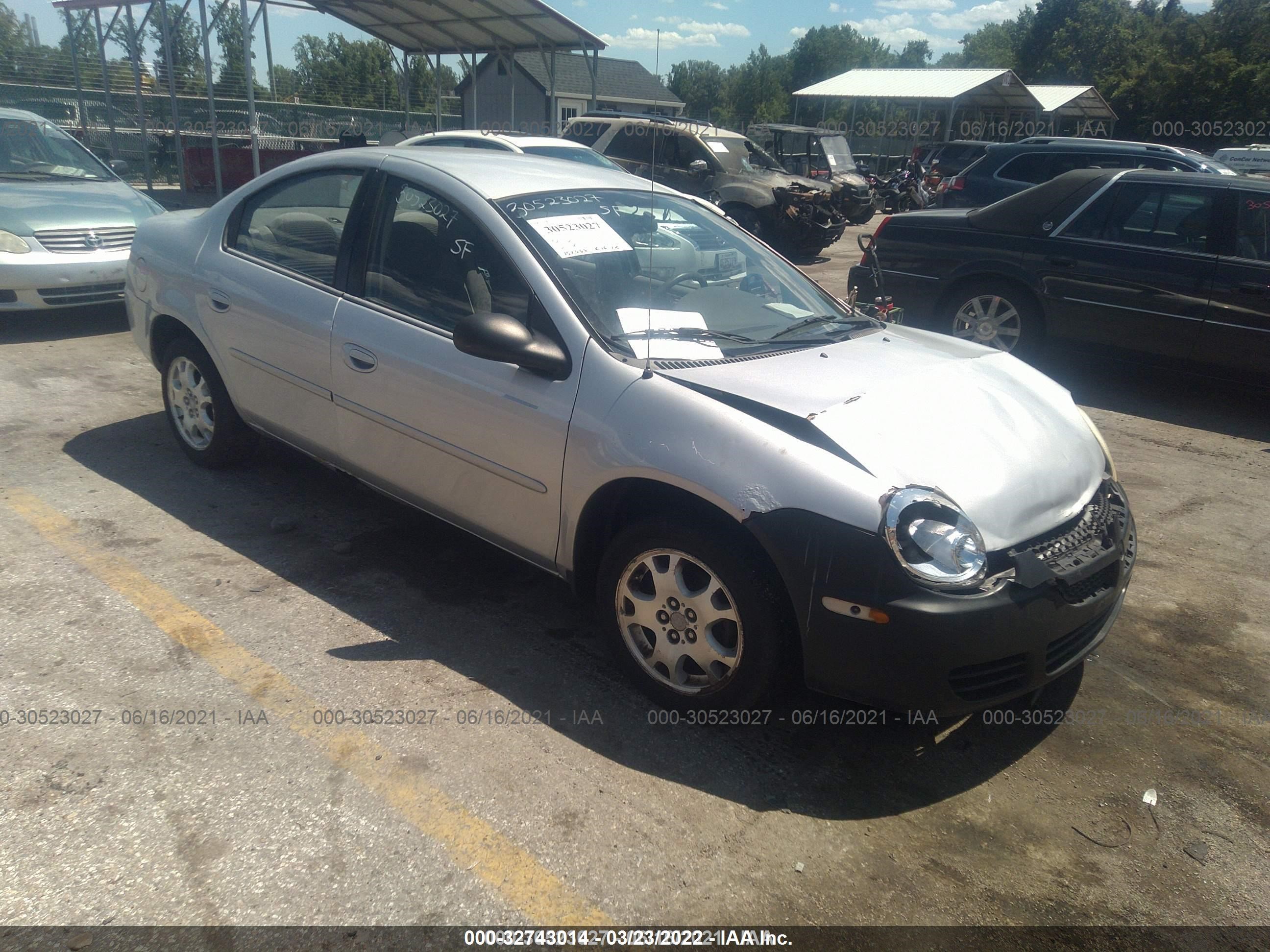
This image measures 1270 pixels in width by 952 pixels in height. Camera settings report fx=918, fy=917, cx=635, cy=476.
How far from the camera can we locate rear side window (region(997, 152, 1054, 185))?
1186 centimetres

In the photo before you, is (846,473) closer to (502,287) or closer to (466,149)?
(502,287)

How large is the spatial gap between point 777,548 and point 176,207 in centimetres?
1770

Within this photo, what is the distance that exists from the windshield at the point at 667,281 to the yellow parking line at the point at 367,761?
1.51m

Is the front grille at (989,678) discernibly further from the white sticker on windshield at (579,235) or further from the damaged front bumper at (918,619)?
the white sticker on windshield at (579,235)

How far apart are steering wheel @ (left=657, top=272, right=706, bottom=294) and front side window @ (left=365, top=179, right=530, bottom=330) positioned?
56 cm

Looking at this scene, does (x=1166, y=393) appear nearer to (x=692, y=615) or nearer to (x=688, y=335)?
(x=688, y=335)

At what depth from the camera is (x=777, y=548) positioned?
102 inches

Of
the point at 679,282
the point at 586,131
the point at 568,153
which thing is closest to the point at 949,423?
the point at 679,282

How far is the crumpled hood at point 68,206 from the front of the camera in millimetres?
7211

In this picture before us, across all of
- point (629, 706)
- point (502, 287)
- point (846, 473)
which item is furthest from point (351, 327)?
point (846, 473)

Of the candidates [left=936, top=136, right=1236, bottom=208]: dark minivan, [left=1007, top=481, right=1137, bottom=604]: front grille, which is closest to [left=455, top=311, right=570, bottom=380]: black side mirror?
[left=1007, top=481, right=1137, bottom=604]: front grille

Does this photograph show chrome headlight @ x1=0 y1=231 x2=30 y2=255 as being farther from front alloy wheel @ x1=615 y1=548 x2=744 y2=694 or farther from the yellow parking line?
front alloy wheel @ x1=615 y1=548 x2=744 y2=694

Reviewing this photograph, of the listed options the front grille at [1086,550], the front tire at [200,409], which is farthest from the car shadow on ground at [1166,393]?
the front tire at [200,409]

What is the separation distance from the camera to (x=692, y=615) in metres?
2.85
